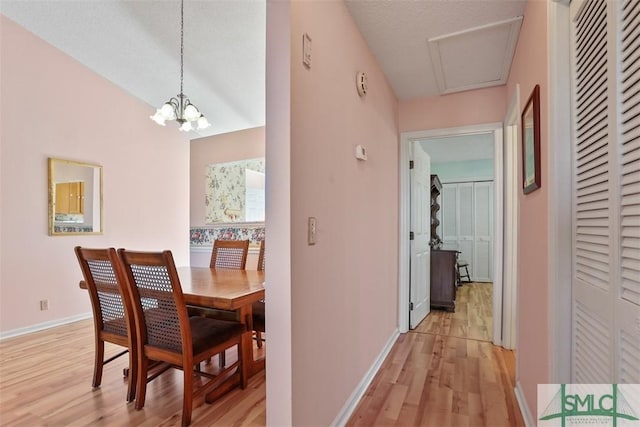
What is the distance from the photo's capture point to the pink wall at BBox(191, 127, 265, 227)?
16.6ft

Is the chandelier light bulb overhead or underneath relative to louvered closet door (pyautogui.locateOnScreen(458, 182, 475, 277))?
overhead

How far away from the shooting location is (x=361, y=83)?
2047mm

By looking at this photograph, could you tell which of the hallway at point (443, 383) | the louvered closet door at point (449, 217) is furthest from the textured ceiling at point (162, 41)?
the louvered closet door at point (449, 217)

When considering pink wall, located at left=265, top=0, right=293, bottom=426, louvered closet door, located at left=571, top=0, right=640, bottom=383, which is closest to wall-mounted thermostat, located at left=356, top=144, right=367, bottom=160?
pink wall, located at left=265, top=0, right=293, bottom=426

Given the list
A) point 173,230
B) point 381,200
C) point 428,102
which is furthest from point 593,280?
point 173,230

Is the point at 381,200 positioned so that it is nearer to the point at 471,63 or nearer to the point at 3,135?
the point at 471,63

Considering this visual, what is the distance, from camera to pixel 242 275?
8.12ft

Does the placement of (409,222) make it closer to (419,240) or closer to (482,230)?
(419,240)

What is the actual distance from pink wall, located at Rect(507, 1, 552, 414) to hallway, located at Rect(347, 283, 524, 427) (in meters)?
0.24

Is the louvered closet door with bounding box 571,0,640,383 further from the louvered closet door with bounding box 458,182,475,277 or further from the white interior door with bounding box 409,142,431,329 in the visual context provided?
the louvered closet door with bounding box 458,182,475,277

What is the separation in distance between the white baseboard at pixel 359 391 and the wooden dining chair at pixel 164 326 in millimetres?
788

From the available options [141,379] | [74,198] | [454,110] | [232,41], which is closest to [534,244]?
[454,110]

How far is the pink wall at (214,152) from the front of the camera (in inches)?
199

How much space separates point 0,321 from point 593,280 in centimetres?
458
